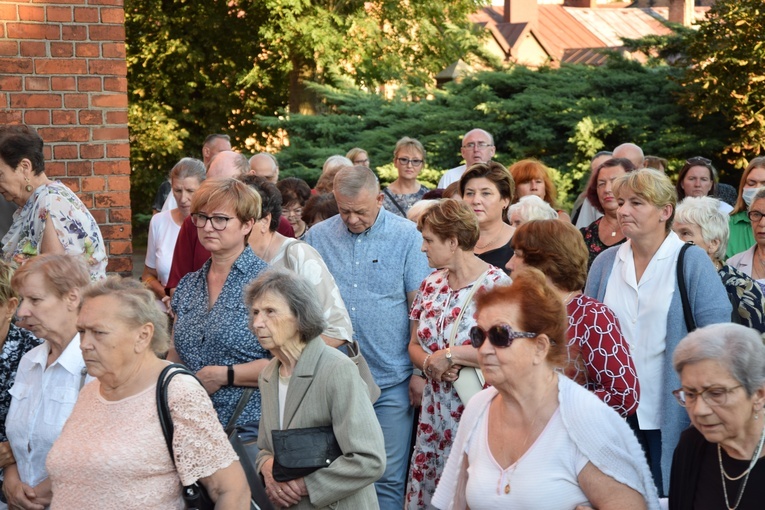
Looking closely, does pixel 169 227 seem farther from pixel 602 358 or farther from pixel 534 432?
pixel 534 432

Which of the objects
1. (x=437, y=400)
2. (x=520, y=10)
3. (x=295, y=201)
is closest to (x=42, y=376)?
(x=437, y=400)

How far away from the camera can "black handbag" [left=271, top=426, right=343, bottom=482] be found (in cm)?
410

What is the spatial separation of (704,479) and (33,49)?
5.00 metres

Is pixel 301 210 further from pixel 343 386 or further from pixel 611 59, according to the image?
pixel 611 59

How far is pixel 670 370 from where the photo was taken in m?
4.98

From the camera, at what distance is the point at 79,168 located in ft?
22.1

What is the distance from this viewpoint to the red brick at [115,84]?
676 cm

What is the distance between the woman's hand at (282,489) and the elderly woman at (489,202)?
2.48 m

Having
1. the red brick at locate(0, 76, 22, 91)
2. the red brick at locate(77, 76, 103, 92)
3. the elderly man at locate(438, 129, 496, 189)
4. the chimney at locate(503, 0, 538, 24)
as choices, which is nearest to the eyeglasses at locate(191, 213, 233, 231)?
the red brick at locate(77, 76, 103, 92)

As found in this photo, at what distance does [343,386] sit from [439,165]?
1146cm

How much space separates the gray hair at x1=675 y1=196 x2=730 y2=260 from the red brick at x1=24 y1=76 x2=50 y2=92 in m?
4.02

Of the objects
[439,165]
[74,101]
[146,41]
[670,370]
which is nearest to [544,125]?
[439,165]

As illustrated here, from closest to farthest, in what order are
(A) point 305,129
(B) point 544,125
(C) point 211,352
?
(C) point 211,352, (B) point 544,125, (A) point 305,129

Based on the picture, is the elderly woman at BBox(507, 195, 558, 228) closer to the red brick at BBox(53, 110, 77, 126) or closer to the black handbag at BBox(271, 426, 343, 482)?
the black handbag at BBox(271, 426, 343, 482)
